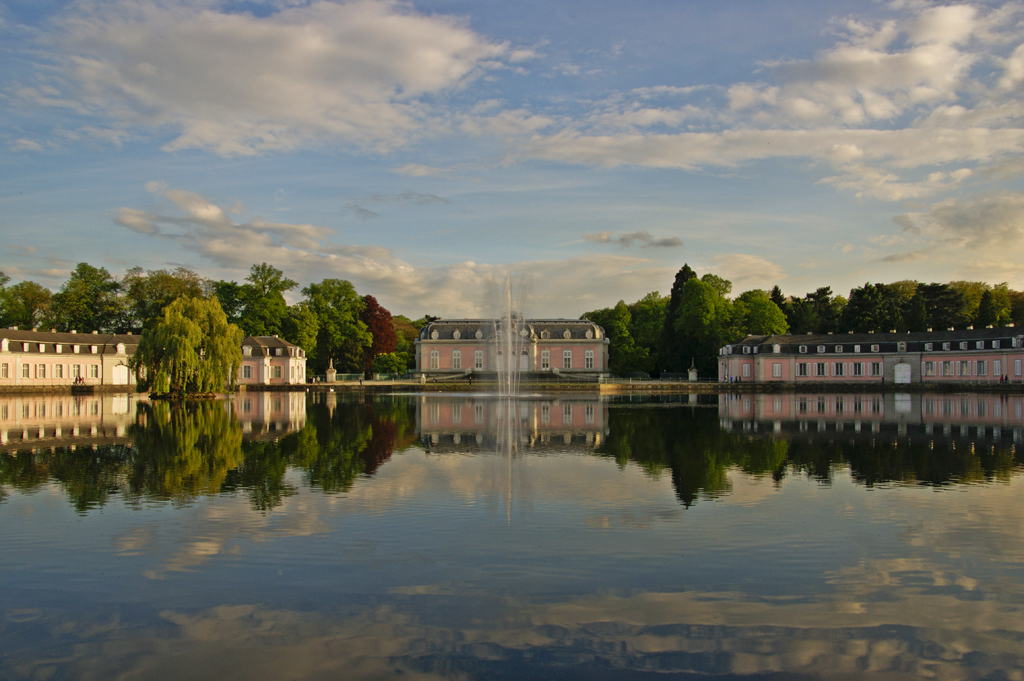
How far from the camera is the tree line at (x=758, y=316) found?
61.5m

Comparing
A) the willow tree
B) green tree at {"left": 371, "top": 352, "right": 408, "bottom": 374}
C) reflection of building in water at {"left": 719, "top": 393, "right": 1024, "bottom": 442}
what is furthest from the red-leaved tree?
reflection of building in water at {"left": 719, "top": 393, "right": 1024, "bottom": 442}

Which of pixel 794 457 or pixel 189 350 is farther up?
pixel 189 350

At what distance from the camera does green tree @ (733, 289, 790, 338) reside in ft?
204

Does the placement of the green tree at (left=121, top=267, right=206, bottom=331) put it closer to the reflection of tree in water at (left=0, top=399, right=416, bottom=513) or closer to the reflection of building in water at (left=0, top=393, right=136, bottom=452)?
the reflection of building in water at (left=0, top=393, right=136, bottom=452)

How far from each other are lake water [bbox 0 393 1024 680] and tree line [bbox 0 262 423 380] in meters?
48.7

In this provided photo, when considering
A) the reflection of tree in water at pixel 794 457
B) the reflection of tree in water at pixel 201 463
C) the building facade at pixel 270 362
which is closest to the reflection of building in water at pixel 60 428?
the reflection of tree in water at pixel 201 463

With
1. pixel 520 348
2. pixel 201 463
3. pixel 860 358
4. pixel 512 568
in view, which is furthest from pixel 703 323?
pixel 512 568

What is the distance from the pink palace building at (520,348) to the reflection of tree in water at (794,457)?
161 feet

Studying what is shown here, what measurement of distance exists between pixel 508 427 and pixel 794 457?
8618mm

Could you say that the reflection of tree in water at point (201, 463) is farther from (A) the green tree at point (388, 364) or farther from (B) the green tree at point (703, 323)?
(A) the green tree at point (388, 364)

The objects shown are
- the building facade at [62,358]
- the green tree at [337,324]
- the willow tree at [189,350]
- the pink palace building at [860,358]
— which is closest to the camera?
the willow tree at [189,350]

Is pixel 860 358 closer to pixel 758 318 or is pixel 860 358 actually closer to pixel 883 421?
pixel 758 318

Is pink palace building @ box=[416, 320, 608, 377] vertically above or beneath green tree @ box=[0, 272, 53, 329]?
beneath

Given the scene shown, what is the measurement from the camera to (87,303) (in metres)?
62.2
